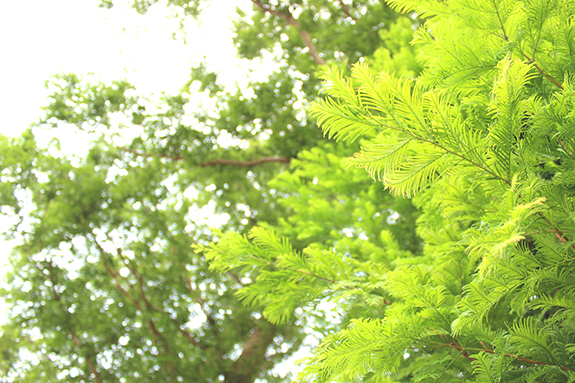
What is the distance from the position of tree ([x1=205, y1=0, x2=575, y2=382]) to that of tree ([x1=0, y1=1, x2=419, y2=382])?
447 cm

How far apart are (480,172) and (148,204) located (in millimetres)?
7549

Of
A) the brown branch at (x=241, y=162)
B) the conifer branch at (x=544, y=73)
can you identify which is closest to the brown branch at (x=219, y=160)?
the brown branch at (x=241, y=162)

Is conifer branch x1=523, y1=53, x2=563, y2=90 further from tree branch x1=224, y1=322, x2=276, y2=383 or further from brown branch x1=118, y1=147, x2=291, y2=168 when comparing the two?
tree branch x1=224, y1=322, x2=276, y2=383

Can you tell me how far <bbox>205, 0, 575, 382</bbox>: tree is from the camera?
1.26m

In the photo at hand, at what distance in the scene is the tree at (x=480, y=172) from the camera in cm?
126

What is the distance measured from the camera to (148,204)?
318 inches

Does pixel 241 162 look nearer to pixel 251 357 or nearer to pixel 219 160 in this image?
pixel 219 160

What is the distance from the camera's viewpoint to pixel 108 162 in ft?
25.2

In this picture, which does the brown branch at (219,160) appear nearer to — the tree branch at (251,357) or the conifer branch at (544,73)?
the tree branch at (251,357)

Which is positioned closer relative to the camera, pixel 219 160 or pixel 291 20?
pixel 219 160

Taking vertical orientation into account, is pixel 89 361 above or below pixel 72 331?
below

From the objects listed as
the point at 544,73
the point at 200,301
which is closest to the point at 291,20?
the point at 200,301

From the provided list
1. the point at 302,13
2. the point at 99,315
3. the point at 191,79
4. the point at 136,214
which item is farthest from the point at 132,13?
the point at 99,315

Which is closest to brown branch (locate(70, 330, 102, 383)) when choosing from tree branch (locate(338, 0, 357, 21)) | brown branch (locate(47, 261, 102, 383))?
brown branch (locate(47, 261, 102, 383))
